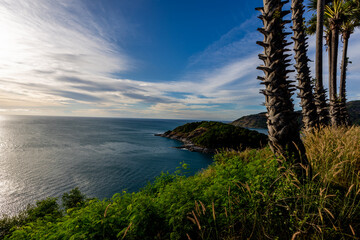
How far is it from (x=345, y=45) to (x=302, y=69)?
42.2 ft

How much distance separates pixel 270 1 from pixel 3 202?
45397 mm

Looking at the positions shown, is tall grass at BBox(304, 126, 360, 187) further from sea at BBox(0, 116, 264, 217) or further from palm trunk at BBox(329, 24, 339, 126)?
sea at BBox(0, 116, 264, 217)

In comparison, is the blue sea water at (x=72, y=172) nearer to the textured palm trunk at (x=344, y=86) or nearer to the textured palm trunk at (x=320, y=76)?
the textured palm trunk at (x=344, y=86)

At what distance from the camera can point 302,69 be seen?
825cm

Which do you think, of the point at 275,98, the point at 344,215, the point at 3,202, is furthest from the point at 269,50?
the point at 3,202

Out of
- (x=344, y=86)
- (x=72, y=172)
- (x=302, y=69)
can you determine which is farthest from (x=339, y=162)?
(x=72, y=172)

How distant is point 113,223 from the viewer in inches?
120

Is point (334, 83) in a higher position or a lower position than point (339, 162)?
higher

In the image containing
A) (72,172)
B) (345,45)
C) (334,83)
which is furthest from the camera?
(72,172)

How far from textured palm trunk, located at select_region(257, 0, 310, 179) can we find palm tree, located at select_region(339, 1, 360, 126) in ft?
43.5

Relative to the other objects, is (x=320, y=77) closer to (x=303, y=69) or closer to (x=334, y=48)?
(x=303, y=69)

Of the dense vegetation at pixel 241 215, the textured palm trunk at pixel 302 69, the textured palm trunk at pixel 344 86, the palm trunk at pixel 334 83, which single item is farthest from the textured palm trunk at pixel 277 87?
the textured palm trunk at pixel 344 86

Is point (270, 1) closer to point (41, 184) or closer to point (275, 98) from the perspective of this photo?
point (275, 98)

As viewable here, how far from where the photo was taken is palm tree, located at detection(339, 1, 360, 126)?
1308cm
